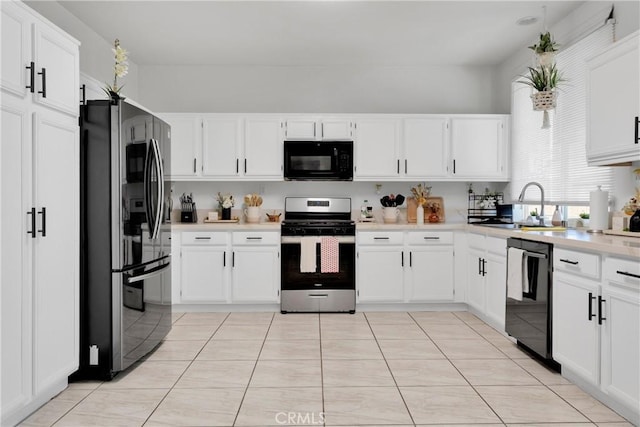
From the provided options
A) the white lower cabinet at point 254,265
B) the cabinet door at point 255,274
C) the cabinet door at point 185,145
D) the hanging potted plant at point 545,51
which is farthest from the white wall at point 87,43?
the hanging potted plant at point 545,51

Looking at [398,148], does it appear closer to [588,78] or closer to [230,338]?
[588,78]

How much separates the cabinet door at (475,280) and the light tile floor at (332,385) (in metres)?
0.41

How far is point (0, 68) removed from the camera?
6.90ft

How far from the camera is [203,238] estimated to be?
4.80 meters

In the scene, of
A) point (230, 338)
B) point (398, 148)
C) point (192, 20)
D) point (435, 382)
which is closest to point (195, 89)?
point (192, 20)

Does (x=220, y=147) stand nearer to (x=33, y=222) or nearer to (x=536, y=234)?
(x=33, y=222)

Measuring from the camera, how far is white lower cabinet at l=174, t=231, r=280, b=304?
15.7ft

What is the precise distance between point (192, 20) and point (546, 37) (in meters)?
2.91

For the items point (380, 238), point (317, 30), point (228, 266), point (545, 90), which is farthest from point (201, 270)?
point (545, 90)

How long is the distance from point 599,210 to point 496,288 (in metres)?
1.10

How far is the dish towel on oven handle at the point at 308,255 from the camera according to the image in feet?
15.6

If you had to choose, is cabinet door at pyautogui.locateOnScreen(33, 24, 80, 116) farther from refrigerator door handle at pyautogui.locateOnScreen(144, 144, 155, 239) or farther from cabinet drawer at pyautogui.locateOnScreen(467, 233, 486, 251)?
cabinet drawer at pyautogui.locateOnScreen(467, 233, 486, 251)

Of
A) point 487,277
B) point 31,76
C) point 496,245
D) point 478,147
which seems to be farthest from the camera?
point 478,147

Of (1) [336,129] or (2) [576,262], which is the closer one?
(2) [576,262]
